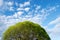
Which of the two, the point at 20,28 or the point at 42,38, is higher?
the point at 20,28

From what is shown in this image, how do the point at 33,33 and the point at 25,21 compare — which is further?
the point at 25,21

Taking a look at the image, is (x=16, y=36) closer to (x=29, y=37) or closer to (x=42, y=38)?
(x=29, y=37)

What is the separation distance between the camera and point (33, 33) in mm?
28984

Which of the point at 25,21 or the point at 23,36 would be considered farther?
the point at 25,21

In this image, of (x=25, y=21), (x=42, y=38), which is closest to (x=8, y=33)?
(x=25, y=21)

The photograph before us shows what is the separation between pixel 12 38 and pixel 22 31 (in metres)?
1.85

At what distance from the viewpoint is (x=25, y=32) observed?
29.0 metres

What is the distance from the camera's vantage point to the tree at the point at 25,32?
28797 mm

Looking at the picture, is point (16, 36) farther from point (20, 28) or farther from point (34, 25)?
point (34, 25)

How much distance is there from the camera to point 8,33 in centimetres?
2994

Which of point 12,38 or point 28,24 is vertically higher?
point 28,24

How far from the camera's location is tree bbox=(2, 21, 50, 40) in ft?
94.5

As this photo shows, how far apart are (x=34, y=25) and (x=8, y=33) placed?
4.28m

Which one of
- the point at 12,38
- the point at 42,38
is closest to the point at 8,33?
the point at 12,38
